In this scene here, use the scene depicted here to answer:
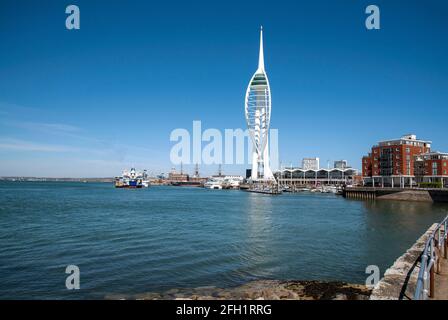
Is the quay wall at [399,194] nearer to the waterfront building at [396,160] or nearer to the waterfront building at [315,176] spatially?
the waterfront building at [396,160]

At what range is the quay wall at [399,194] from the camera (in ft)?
166

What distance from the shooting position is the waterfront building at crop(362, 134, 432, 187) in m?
68.2

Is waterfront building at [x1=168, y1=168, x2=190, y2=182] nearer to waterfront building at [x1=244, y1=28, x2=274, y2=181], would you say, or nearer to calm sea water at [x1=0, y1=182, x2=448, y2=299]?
waterfront building at [x1=244, y1=28, x2=274, y2=181]

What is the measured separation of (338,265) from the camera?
13.0 meters

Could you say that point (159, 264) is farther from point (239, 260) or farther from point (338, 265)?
point (338, 265)

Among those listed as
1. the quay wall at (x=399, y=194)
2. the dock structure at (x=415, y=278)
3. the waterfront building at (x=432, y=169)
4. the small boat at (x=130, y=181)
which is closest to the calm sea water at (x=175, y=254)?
the dock structure at (x=415, y=278)

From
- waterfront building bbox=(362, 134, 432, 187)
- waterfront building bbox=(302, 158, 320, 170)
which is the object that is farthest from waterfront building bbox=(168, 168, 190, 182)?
waterfront building bbox=(362, 134, 432, 187)

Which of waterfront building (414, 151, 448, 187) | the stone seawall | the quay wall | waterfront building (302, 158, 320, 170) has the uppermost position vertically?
waterfront building (302, 158, 320, 170)

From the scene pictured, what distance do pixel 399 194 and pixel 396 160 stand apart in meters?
14.1

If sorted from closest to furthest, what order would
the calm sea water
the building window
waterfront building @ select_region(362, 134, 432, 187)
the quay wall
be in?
the calm sea water
the quay wall
the building window
waterfront building @ select_region(362, 134, 432, 187)
